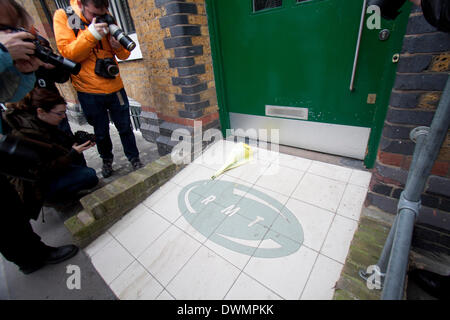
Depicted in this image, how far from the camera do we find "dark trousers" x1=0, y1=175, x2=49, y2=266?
4.65 feet

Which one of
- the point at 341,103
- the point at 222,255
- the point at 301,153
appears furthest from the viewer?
the point at 301,153

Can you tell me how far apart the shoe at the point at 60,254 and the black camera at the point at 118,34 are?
1.86 metres

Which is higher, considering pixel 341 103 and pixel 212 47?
pixel 212 47

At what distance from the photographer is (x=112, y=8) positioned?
11.5 feet

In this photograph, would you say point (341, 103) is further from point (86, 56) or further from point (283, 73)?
point (86, 56)

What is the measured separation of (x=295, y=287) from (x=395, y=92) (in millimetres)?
1291

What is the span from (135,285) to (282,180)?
1488 mm

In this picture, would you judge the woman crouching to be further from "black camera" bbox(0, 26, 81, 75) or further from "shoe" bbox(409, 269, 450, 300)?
"shoe" bbox(409, 269, 450, 300)

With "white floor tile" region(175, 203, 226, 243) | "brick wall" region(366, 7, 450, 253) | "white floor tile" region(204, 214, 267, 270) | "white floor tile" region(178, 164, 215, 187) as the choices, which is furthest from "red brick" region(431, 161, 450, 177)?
"white floor tile" region(178, 164, 215, 187)

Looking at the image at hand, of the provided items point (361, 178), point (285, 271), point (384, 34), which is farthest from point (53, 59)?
point (361, 178)

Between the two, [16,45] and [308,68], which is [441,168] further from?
[16,45]

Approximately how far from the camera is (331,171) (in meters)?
2.00

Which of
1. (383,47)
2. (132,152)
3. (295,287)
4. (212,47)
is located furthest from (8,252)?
(383,47)

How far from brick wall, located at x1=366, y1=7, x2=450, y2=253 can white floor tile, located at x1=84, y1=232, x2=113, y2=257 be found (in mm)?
2195
